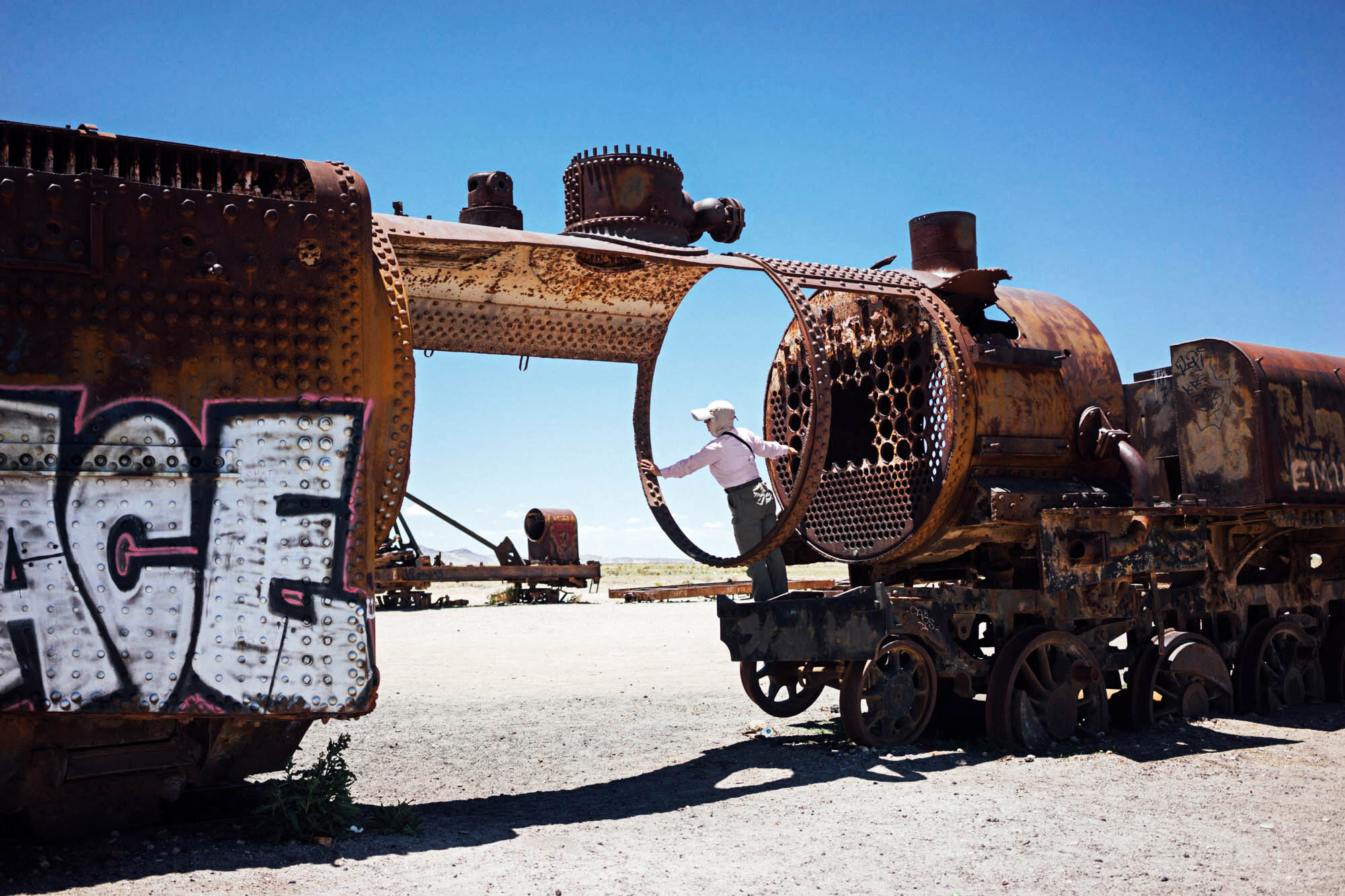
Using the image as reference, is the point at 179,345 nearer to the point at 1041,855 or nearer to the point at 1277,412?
the point at 1041,855

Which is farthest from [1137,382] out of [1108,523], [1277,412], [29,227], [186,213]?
[29,227]

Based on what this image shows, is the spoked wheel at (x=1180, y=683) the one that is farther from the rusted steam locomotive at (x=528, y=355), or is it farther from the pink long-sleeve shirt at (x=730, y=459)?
the pink long-sleeve shirt at (x=730, y=459)

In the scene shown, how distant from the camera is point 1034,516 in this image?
7832 millimetres

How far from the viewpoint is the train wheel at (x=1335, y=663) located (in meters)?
10.0

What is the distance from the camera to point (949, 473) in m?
7.77

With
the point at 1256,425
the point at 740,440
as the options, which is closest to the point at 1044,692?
the point at 1256,425

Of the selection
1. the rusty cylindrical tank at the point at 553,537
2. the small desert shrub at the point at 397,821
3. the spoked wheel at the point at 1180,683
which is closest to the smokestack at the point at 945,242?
the spoked wheel at the point at 1180,683

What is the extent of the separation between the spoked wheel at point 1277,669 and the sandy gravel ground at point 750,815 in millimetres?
300

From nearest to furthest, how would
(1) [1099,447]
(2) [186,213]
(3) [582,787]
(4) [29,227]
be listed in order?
(4) [29,227] < (2) [186,213] < (3) [582,787] < (1) [1099,447]

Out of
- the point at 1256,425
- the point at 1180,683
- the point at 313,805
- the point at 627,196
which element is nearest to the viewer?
the point at 313,805

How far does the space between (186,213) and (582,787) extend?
3.87 metres

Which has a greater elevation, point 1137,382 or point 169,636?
point 1137,382

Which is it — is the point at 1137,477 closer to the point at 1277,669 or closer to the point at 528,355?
the point at 1277,669

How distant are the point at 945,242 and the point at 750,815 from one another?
5.22 meters
